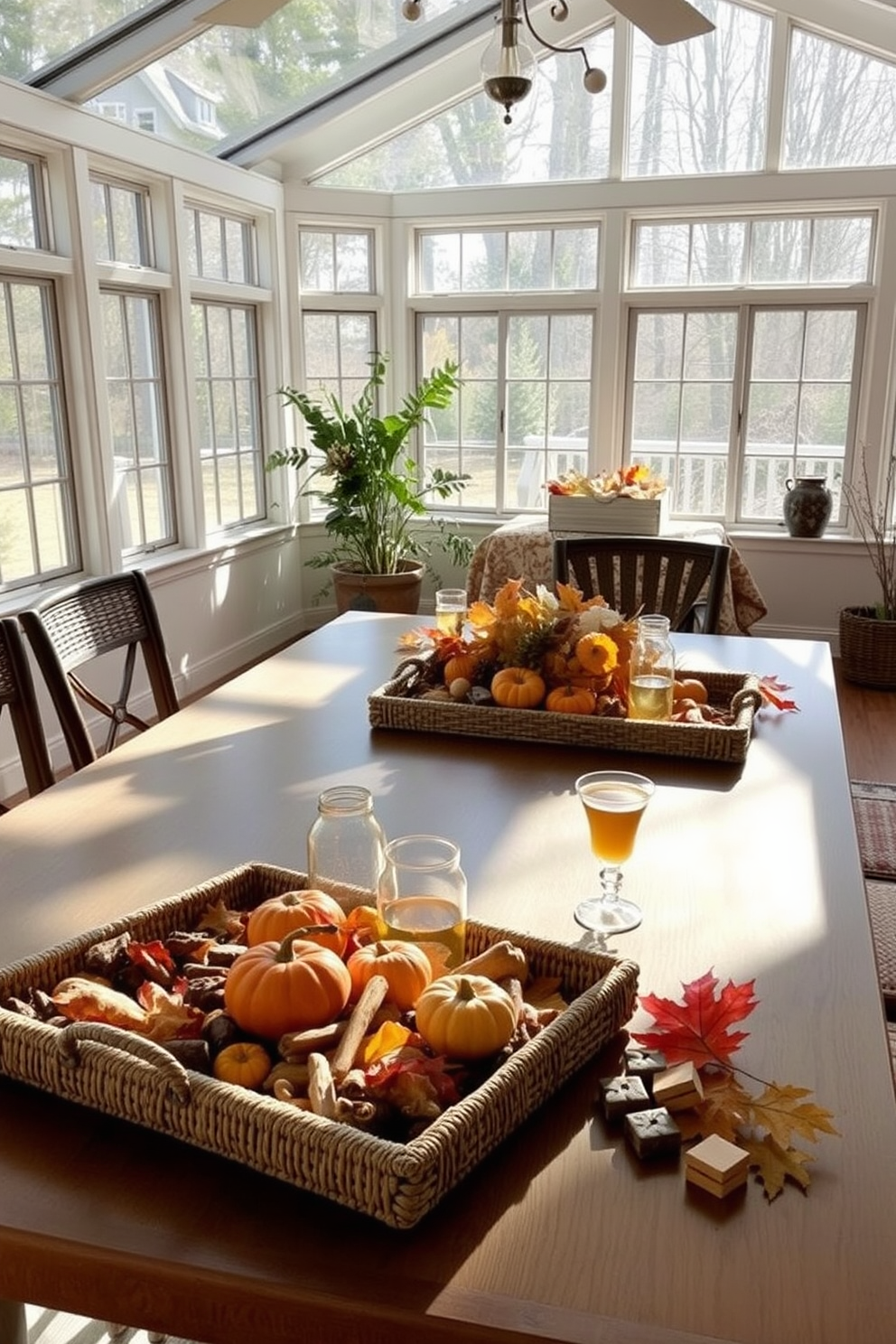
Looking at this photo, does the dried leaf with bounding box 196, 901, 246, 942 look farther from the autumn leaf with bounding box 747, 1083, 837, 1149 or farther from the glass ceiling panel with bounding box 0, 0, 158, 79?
the glass ceiling panel with bounding box 0, 0, 158, 79

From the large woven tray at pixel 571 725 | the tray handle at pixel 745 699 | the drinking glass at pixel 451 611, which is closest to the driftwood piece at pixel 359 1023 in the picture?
the large woven tray at pixel 571 725

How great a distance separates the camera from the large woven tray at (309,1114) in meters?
0.74

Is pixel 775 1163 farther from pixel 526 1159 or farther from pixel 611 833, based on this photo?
pixel 611 833

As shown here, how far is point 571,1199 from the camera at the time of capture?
0.79 metres

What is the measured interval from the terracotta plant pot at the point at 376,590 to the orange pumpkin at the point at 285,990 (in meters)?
4.45

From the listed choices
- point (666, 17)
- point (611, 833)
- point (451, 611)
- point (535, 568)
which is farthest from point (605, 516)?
point (611, 833)

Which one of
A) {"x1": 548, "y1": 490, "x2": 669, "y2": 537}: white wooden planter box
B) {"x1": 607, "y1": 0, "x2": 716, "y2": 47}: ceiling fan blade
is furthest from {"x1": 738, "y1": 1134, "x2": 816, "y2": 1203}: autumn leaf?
{"x1": 548, "y1": 490, "x2": 669, "y2": 537}: white wooden planter box

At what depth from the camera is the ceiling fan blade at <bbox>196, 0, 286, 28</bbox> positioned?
229 cm

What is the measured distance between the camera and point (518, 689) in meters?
1.85

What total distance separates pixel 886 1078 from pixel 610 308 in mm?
5231

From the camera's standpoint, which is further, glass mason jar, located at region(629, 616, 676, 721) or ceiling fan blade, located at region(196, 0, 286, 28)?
ceiling fan blade, located at region(196, 0, 286, 28)

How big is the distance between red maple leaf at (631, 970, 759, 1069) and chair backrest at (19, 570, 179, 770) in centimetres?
132

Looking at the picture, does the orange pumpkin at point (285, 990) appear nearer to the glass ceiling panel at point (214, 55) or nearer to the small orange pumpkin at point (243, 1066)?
the small orange pumpkin at point (243, 1066)

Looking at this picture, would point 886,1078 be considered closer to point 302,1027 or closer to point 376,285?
point 302,1027
